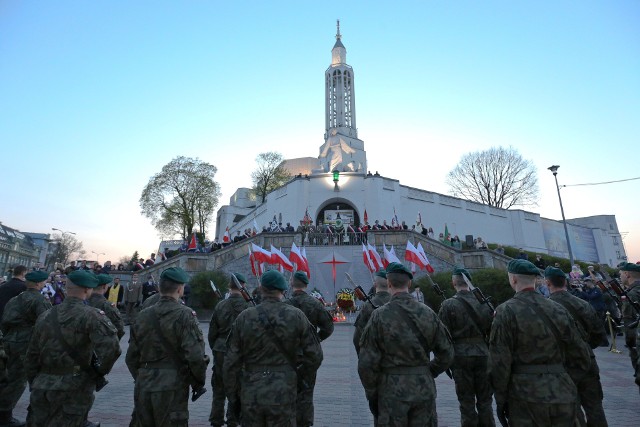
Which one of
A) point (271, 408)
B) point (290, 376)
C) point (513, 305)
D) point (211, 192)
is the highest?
point (211, 192)

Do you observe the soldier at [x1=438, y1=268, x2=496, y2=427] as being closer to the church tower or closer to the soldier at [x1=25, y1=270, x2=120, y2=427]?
the soldier at [x1=25, y1=270, x2=120, y2=427]

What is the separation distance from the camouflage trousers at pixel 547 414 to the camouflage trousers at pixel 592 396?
5.46ft

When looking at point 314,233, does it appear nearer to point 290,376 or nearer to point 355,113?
point 290,376

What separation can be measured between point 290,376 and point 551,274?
12.9 feet

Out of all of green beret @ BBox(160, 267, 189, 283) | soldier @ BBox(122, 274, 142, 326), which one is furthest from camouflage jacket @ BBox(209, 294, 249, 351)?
soldier @ BBox(122, 274, 142, 326)

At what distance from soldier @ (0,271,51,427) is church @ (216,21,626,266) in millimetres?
25530

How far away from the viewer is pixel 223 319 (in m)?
5.76

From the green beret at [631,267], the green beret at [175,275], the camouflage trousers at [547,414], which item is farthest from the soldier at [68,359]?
the green beret at [631,267]

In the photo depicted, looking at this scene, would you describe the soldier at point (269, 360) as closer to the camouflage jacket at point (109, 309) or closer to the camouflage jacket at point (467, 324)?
the camouflage jacket at point (467, 324)

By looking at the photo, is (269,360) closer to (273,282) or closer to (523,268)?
(273,282)

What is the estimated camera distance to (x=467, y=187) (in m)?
51.2

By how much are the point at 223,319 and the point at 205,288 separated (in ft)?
56.0

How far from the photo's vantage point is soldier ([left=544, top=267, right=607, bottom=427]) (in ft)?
15.6

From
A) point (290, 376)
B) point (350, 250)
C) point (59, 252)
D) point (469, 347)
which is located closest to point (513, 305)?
point (469, 347)
